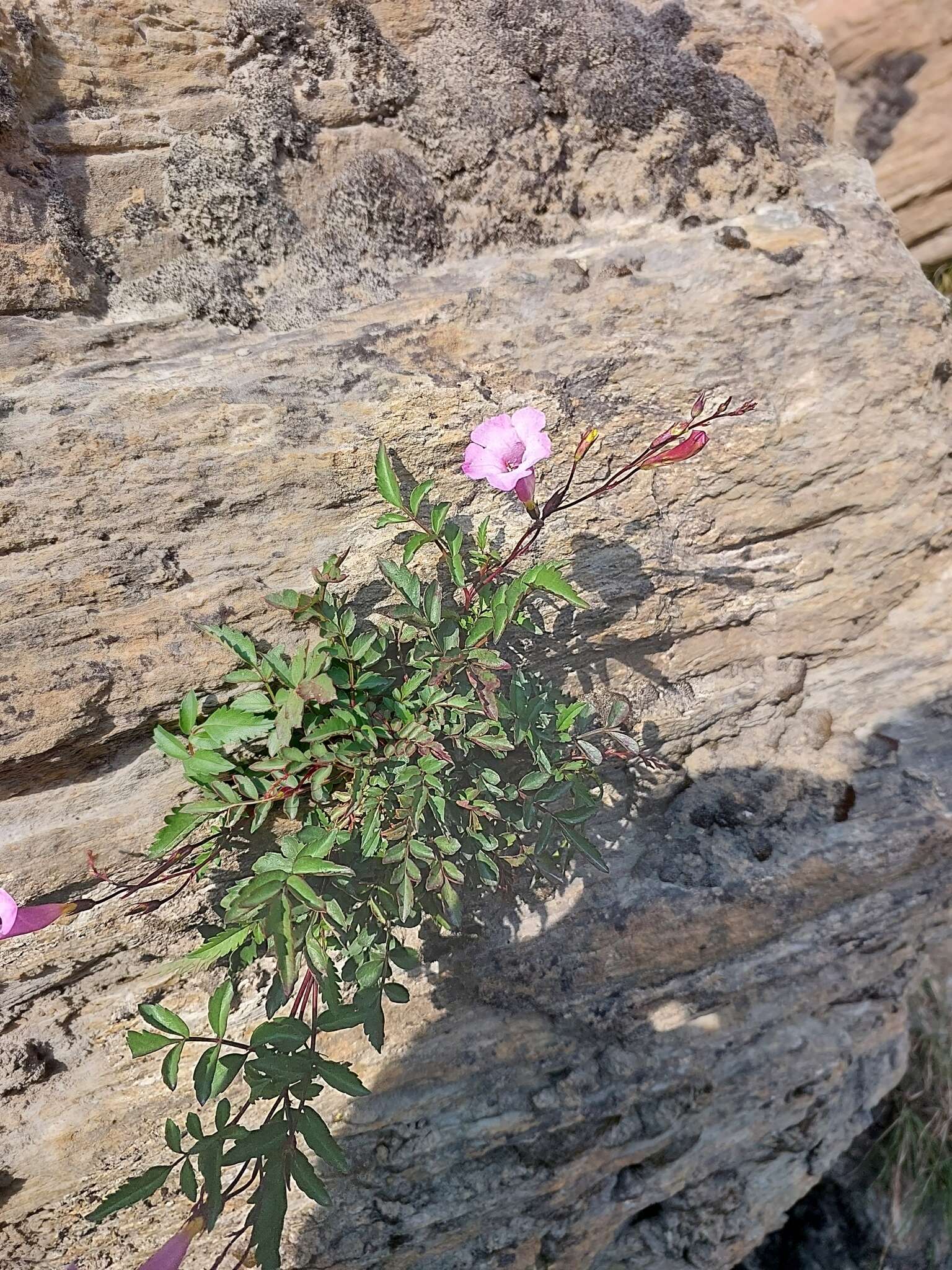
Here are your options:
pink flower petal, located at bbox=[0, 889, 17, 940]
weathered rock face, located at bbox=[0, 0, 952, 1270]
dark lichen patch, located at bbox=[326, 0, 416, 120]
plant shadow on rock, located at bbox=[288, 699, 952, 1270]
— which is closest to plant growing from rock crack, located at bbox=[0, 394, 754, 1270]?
pink flower petal, located at bbox=[0, 889, 17, 940]

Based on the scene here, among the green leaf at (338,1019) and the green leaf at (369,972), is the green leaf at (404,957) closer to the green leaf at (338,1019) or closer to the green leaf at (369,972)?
the green leaf at (369,972)

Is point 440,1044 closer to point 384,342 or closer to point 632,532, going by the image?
point 632,532

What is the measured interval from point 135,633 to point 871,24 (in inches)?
183

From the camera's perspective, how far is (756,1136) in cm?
252

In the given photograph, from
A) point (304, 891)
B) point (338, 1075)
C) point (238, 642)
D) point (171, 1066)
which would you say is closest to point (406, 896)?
point (304, 891)

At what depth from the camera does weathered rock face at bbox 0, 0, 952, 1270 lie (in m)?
2.00

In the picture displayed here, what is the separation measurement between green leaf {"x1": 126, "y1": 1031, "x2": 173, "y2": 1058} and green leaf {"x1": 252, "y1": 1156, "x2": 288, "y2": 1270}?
338mm

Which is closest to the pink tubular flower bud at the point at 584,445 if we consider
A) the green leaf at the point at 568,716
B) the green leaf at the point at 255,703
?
the green leaf at the point at 568,716

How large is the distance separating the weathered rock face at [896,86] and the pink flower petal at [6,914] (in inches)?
187

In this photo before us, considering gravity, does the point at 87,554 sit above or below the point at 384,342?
below

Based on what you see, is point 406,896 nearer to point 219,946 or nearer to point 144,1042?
point 219,946

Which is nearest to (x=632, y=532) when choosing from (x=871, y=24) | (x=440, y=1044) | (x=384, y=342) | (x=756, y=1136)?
(x=384, y=342)

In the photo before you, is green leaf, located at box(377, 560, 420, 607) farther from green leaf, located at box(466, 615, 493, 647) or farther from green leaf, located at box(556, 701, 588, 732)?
green leaf, located at box(556, 701, 588, 732)

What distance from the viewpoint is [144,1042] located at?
65.8 inches
